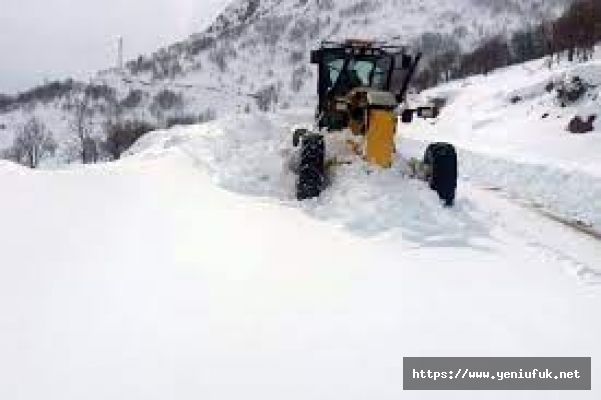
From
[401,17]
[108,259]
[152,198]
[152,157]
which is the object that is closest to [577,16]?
[152,157]

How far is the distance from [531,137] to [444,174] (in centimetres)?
1583

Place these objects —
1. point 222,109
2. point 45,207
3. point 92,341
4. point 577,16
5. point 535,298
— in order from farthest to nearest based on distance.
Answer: point 222,109 < point 577,16 < point 45,207 < point 535,298 < point 92,341

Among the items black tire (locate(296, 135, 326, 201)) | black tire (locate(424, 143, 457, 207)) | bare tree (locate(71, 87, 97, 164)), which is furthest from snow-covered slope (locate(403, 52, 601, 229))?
bare tree (locate(71, 87, 97, 164))

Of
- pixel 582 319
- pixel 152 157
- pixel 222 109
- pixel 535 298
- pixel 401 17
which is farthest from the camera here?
pixel 401 17

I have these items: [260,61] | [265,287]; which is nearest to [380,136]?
[265,287]

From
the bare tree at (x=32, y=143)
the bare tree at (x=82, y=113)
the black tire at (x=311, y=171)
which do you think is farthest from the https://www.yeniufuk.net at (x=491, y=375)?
the bare tree at (x=82, y=113)

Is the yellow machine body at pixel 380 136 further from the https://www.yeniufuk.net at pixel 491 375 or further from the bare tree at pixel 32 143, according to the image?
the bare tree at pixel 32 143

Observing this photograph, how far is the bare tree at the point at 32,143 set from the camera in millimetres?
104312

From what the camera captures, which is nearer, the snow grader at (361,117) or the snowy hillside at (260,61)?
the snow grader at (361,117)

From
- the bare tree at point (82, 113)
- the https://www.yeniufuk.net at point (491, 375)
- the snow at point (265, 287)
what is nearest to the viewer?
the snow at point (265, 287)

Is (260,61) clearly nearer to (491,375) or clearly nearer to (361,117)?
(361,117)

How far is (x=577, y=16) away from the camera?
143ft

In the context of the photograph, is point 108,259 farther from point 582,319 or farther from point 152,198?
point 582,319

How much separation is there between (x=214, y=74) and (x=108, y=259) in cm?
15796
